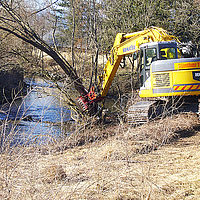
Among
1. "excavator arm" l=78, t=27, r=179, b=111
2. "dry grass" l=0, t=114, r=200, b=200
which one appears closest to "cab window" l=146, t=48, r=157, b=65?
"excavator arm" l=78, t=27, r=179, b=111

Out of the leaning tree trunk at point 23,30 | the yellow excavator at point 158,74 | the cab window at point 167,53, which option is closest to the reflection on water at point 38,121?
the leaning tree trunk at point 23,30

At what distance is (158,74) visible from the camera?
31.0 ft

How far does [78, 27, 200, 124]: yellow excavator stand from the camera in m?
9.13

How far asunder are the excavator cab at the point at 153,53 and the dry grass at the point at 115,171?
271 cm

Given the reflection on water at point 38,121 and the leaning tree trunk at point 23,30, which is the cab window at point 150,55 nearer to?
the leaning tree trunk at point 23,30

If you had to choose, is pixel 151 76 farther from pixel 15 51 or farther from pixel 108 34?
pixel 108 34

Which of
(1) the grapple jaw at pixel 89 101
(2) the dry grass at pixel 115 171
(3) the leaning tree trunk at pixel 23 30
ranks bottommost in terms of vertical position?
(2) the dry grass at pixel 115 171

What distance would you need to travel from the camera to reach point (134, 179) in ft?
12.8

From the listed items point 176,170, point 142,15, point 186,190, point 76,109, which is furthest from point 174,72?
Answer: point 142,15

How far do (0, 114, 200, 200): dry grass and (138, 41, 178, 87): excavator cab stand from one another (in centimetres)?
271

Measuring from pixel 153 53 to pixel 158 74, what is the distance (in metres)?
0.82

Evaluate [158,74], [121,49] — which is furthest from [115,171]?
[121,49]

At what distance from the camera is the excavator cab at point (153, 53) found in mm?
9562

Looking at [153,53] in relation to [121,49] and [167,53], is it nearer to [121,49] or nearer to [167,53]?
[167,53]
